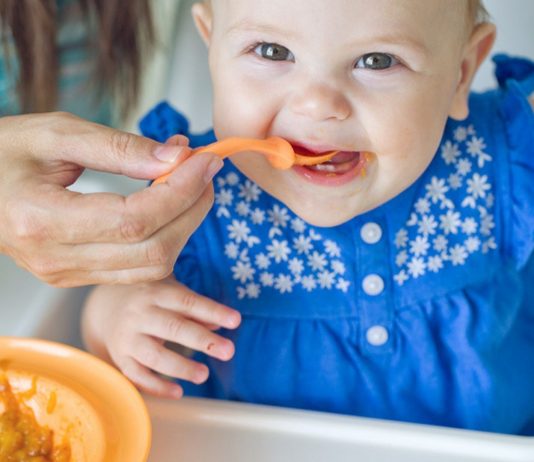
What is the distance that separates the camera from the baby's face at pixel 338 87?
0.71 m

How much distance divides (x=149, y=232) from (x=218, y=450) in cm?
23

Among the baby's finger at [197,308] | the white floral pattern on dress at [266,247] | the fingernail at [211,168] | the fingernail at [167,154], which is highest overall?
the fingernail at [167,154]

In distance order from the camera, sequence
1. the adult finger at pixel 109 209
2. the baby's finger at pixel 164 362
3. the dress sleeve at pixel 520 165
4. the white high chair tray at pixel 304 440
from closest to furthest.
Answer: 1. the adult finger at pixel 109 209
2. the white high chair tray at pixel 304 440
3. the baby's finger at pixel 164 362
4. the dress sleeve at pixel 520 165

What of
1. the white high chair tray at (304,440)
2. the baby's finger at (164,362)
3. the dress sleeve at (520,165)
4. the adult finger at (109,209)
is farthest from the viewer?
the dress sleeve at (520,165)

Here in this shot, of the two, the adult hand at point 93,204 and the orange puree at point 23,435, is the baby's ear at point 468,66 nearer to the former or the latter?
the adult hand at point 93,204

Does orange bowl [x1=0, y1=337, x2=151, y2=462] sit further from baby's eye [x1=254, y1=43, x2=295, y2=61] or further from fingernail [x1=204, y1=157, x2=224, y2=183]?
baby's eye [x1=254, y1=43, x2=295, y2=61]

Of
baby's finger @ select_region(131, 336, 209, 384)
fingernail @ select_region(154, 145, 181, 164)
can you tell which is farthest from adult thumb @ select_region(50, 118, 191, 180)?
baby's finger @ select_region(131, 336, 209, 384)

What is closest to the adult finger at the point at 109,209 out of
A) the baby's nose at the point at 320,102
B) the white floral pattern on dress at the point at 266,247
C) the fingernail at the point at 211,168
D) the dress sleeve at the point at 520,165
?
the fingernail at the point at 211,168

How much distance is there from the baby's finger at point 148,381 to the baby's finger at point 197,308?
0.07 meters

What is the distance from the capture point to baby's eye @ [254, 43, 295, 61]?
75cm

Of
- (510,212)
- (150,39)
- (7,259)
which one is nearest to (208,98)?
(150,39)

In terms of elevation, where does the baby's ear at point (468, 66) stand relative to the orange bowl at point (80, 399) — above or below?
above

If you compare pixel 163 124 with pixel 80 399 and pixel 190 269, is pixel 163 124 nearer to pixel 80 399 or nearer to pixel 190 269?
pixel 190 269

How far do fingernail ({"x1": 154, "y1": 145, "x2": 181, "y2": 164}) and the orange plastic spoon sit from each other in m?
0.06
